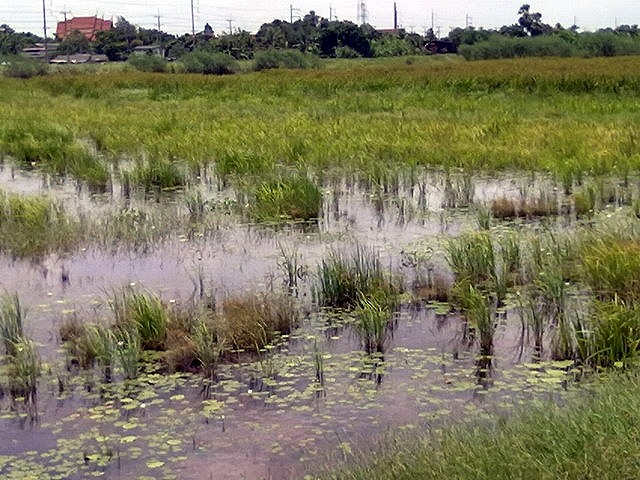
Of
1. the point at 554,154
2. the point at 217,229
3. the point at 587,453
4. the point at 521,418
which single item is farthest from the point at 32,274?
the point at 554,154

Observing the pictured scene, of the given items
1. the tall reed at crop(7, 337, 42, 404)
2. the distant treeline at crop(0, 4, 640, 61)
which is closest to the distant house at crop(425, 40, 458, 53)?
the distant treeline at crop(0, 4, 640, 61)

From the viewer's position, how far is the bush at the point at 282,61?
5131cm

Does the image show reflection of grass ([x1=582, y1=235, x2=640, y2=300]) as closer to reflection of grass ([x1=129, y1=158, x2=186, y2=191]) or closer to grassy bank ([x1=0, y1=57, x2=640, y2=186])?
grassy bank ([x1=0, y1=57, x2=640, y2=186])

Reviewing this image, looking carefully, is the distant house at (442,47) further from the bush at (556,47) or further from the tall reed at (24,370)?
the tall reed at (24,370)

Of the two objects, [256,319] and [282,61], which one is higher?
[282,61]

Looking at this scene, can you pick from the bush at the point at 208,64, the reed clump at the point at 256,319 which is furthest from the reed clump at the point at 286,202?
the bush at the point at 208,64

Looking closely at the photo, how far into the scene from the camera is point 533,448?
372 cm

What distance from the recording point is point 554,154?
13016mm

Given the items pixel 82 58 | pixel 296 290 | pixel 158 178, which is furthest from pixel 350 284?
pixel 82 58

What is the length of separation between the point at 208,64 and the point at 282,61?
15.3 feet

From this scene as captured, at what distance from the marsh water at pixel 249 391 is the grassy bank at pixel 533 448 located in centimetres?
50

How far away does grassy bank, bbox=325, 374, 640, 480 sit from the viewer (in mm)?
3473

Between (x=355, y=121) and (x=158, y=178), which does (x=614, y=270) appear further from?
(x=355, y=121)

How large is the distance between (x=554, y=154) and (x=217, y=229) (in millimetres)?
5650
